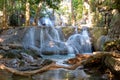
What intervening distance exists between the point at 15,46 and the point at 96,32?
793 centimetres

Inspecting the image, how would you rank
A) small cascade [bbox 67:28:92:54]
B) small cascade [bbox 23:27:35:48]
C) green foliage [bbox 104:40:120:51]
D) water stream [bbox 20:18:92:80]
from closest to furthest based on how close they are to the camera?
green foliage [bbox 104:40:120:51] < water stream [bbox 20:18:92:80] < small cascade [bbox 67:28:92:54] < small cascade [bbox 23:27:35:48]

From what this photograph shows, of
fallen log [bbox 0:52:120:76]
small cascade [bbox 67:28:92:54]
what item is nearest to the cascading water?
small cascade [bbox 67:28:92:54]

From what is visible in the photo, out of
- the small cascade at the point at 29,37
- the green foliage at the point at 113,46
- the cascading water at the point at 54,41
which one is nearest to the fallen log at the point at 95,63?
the green foliage at the point at 113,46

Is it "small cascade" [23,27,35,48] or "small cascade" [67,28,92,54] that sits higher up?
"small cascade" [23,27,35,48]

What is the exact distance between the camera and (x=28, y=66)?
1355 cm

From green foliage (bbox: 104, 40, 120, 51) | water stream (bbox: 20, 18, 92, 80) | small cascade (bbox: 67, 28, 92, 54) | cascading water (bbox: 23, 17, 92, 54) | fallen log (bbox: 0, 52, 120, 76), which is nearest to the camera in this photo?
fallen log (bbox: 0, 52, 120, 76)

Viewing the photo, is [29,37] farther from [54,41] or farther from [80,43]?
[80,43]

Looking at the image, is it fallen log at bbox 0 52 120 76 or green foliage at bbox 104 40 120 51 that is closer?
fallen log at bbox 0 52 120 76

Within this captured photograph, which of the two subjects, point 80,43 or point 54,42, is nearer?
point 54,42

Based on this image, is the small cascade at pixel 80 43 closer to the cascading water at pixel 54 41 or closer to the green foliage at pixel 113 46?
the cascading water at pixel 54 41

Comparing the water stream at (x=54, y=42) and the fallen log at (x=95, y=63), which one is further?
the water stream at (x=54, y=42)

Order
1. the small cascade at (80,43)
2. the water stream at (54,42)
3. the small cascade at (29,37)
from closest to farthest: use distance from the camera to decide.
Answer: the water stream at (54,42) → the small cascade at (80,43) → the small cascade at (29,37)

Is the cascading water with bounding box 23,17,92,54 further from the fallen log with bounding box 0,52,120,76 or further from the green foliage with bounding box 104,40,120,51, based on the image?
the fallen log with bounding box 0,52,120,76

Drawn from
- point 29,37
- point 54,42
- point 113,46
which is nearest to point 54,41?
point 54,42
